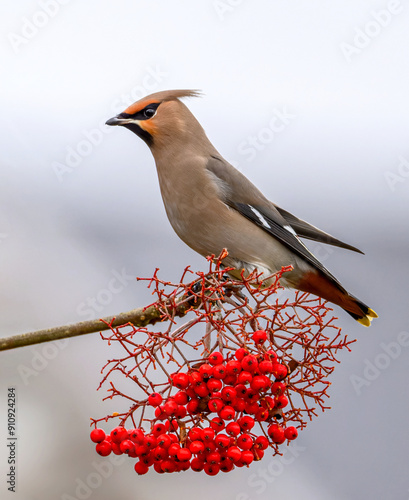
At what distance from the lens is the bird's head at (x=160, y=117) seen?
2.99 meters

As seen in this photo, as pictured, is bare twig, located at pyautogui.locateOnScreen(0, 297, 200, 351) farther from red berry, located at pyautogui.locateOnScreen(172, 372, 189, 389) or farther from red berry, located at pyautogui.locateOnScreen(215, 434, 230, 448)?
red berry, located at pyautogui.locateOnScreen(215, 434, 230, 448)

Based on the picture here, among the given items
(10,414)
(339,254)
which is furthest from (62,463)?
(339,254)

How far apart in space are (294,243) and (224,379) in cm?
153

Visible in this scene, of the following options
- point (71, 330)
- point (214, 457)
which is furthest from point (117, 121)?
point (214, 457)

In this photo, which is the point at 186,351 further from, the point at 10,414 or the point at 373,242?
the point at 373,242

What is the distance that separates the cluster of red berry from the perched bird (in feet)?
3.95

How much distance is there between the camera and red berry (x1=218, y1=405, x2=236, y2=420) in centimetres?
180

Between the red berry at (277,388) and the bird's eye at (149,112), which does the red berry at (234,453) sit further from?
the bird's eye at (149,112)

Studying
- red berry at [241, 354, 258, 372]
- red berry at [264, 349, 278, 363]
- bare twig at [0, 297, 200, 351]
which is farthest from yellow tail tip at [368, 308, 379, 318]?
red berry at [241, 354, 258, 372]

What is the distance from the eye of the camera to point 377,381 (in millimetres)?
4930

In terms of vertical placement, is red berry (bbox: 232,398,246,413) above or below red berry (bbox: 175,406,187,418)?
above

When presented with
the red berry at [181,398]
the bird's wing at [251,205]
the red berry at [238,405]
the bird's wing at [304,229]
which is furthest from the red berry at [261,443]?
the bird's wing at [304,229]

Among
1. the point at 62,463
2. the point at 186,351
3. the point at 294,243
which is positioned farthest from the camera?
the point at 186,351

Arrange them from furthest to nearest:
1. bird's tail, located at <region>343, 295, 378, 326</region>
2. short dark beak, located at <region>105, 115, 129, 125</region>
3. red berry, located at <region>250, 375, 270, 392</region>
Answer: bird's tail, located at <region>343, 295, 378, 326</region> → short dark beak, located at <region>105, 115, 129, 125</region> → red berry, located at <region>250, 375, 270, 392</region>
